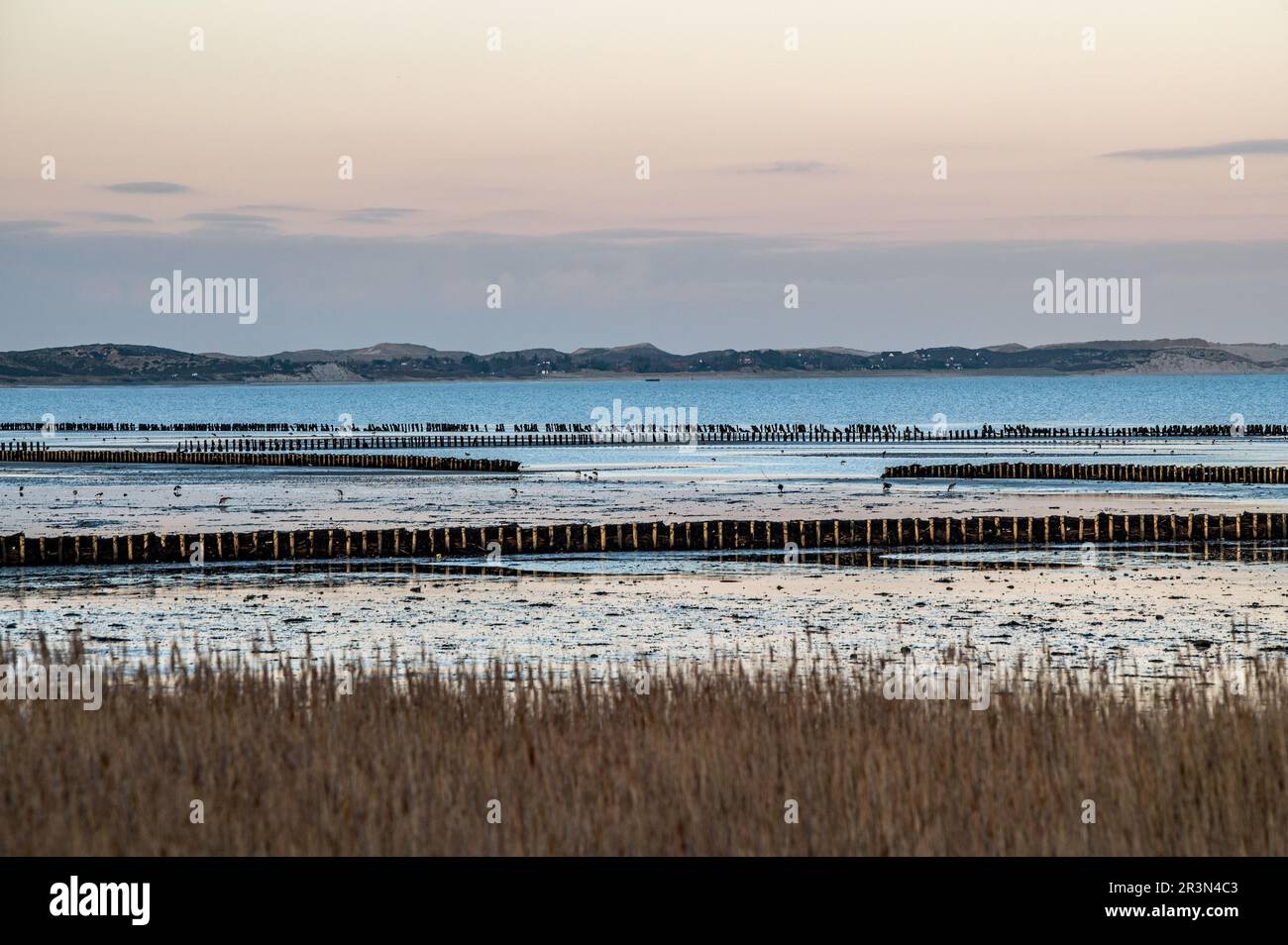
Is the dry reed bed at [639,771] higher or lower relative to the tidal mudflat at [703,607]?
higher

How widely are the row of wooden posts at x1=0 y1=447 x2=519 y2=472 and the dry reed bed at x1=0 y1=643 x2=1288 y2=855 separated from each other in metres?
64.9

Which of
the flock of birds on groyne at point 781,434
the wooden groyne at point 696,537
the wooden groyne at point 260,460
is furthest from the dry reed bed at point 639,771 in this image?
the flock of birds on groyne at point 781,434

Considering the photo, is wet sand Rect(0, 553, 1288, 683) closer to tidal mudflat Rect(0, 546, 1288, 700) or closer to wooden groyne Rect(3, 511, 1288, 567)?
tidal mudflat Rect(0, 546, 1288, 700)

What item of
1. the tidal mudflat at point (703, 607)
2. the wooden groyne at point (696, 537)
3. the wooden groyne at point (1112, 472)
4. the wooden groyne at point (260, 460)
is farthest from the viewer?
the wooden groyne at point (260, 460)

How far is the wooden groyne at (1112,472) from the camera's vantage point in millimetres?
60875

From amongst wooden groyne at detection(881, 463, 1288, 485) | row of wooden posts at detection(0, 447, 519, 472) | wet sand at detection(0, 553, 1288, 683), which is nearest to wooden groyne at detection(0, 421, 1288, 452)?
row of wooden posts at detection(0, 447, 519, 472)

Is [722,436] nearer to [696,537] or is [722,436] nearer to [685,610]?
[696,537]

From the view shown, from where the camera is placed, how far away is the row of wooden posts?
8131 cm

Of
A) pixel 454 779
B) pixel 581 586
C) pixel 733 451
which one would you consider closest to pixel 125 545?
pixel 581 586

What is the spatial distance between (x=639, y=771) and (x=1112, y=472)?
188 feet

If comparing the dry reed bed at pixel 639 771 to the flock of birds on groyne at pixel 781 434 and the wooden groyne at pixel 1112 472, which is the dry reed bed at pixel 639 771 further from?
the flock of birds on groyne at pixel 781 434

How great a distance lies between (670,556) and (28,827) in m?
26.1

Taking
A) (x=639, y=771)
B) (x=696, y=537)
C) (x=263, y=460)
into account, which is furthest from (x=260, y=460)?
(x=639, y=771)

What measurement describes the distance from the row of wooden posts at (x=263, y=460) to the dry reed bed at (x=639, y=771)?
2555 inches
